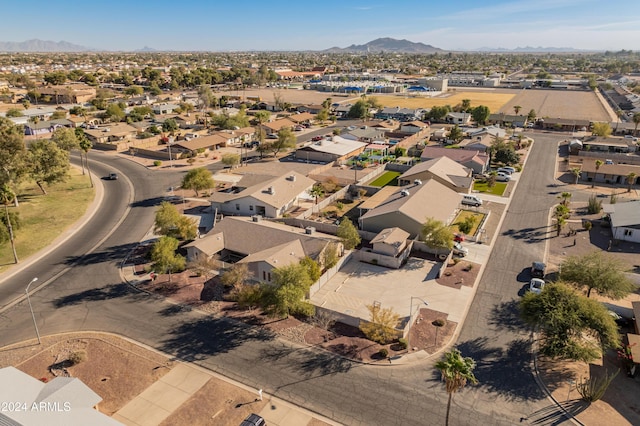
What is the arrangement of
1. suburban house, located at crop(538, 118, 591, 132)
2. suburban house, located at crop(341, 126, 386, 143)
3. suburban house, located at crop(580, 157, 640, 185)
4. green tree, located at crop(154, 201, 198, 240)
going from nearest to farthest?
1. green tree, located at crop(154, 201, 198, 240)
2. suburban house, located at crop(580, 157, 640, 185)
3. suburban house, located at crop(341, 126, 386, 143)
4. suburban house, located at crop(538, 118, 591, 132)

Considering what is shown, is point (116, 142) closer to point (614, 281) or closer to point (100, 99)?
point (100, 99)

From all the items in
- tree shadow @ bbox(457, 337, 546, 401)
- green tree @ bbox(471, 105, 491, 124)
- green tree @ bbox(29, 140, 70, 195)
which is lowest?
tree shadow @ bbox(457, 337, 546, 401)

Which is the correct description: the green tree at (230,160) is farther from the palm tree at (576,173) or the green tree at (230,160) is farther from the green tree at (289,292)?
the palm tree at (576,173)

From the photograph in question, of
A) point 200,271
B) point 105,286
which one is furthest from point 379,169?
point 105,286

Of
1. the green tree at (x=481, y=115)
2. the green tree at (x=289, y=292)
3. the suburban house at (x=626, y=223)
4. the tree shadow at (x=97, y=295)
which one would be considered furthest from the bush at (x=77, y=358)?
the green tree at (x=481, y=115)

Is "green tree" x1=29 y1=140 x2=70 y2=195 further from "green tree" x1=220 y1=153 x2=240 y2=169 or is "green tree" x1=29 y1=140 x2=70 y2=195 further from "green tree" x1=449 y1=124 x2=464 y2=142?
"green tree" x1=449 y1=124 x2=464 y2=142

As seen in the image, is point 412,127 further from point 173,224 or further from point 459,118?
point 173,224

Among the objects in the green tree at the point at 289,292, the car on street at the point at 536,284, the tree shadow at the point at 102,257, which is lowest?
the tree shadow at the point at 102,257

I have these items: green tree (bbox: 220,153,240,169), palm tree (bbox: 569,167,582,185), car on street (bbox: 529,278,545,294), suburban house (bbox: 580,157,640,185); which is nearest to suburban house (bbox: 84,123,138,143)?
green tree (bbox: 220,153,240,169)
